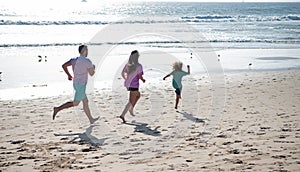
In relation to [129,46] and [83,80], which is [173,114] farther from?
[129,46]

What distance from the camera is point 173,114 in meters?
9.04

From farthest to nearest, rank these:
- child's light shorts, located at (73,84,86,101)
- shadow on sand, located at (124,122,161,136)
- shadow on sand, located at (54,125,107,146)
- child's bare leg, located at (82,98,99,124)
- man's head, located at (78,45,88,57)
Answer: child's bare leg, located at (82,98,99,124) < child's light shorts, located at (73,84,86,101) < man's head, located at (78,45,88,57) < shadow on sand, located at (124,122,161,136) < shadow on sand, located at (54,125,107,146)

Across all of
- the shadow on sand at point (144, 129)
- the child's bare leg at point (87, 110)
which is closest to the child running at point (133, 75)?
the shadow on sand at point (144, 129)

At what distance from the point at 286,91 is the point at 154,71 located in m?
6.23

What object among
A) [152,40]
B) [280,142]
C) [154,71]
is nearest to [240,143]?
[280,142]

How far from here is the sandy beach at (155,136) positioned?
5582 millimetres

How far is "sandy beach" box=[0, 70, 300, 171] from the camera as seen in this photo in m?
5.58

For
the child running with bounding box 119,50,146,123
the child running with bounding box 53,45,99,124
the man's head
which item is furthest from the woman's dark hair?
the man's head

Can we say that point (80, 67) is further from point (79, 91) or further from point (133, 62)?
point (133, 62)

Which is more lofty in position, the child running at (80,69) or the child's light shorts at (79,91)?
the child running at (80,69)

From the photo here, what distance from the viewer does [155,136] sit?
7.11 meters

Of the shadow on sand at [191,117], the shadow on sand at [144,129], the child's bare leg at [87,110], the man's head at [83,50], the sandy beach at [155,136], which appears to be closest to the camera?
the sandy beach at [155,136]

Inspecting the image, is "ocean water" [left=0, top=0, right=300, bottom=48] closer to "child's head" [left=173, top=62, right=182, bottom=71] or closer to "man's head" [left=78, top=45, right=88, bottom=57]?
"child's head" [left=173, top=62, right=182, bottom=71]

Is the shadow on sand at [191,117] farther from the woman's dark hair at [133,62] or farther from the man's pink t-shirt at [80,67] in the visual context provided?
the man's pink t-shirt at [80,67]
